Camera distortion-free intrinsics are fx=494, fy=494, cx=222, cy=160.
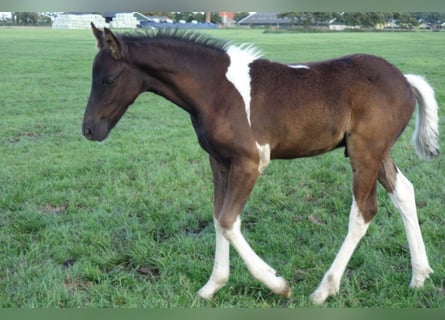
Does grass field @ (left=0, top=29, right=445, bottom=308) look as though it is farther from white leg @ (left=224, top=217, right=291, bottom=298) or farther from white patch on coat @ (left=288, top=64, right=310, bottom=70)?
white patch on coat @ (left=288, top=64, right=310, bottom=70)

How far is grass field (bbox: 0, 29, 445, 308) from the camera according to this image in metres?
3.36

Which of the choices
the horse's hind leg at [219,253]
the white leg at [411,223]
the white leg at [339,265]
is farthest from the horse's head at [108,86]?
the white leg at [411,223]

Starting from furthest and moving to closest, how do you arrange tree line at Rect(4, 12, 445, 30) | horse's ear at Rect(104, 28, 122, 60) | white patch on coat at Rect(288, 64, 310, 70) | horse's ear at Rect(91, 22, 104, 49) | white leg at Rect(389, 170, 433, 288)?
white leg at Rect(389, 170, 433, 288) → white patch on coat at Rect(288, 64, 310, 70) → horse's ear at Rect(91, 22, 104, 49) → horse's ear at Rect(104, 28, 122, 60) → tree line at Rect(4, 12, 445, 30)

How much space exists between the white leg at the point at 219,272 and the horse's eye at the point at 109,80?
3.82 feet

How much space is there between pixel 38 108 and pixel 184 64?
26.0 ft

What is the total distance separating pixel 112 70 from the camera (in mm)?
3064

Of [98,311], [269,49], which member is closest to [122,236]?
[98,311]

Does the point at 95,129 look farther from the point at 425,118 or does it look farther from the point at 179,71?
the point at 425,118

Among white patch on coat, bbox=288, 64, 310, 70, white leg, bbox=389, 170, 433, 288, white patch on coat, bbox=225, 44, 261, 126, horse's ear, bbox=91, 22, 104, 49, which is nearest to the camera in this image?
horse's ear, bbox=91, 22, 104, 49

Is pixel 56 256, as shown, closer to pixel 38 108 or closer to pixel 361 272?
pixel 361 272

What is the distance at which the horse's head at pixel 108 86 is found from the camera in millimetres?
3053

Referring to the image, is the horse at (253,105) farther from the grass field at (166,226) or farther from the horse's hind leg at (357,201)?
the grass field at (166,226)

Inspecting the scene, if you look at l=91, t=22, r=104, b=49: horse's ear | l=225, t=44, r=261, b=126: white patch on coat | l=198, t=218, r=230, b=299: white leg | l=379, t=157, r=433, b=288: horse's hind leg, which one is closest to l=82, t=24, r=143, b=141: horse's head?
l=91, t=22, r=104, b=49: horse's ear

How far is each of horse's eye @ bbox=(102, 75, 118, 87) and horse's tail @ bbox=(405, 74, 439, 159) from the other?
204 cm
